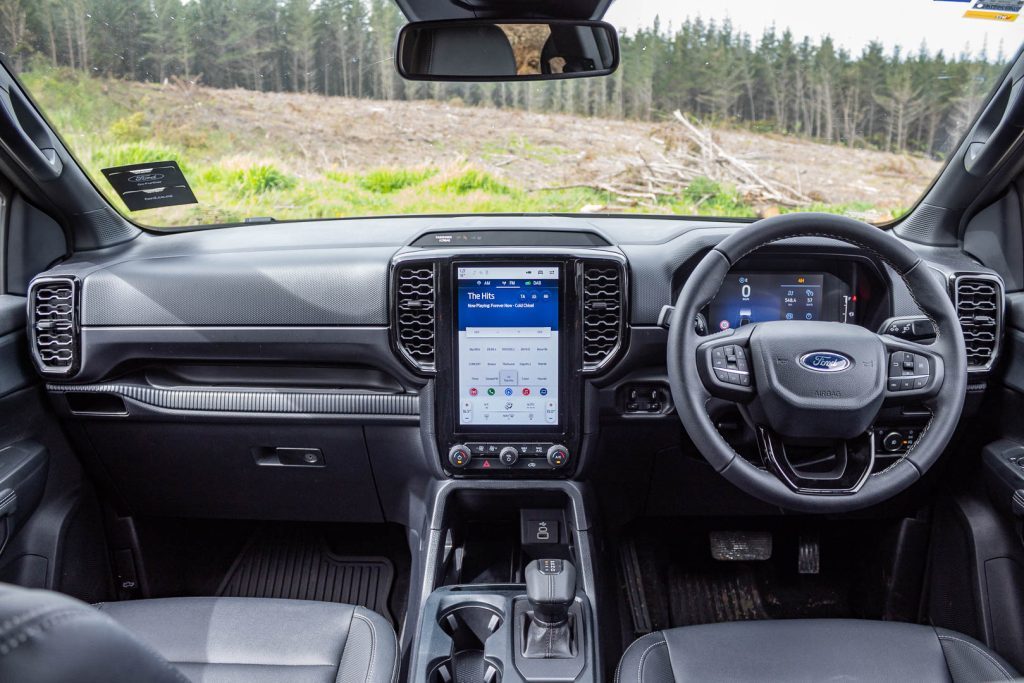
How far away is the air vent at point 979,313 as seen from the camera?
7.89 feet

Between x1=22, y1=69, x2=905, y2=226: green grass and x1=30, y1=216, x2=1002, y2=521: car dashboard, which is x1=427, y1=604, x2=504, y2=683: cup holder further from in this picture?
x1=22, y1=69, x2=905, y2=226: green grass

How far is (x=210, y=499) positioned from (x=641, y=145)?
6.57 ft

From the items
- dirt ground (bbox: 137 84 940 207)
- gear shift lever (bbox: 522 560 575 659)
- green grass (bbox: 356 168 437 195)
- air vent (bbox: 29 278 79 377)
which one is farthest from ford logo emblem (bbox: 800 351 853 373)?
air vent (bbox: 29 278 79 377)

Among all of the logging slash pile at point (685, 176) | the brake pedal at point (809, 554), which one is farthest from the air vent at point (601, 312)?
the brake pedal at point (809, 554)

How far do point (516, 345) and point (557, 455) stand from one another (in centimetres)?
35

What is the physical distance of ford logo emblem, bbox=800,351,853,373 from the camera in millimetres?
1900

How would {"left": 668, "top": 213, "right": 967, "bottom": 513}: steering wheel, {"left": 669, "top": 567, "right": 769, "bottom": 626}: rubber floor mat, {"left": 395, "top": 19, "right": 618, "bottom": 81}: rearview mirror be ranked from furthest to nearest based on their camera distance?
{"left": 669, "top": 567, "right": 769, "bottom": 626}: rubber floor mat → {"left": 395, "top": 19, "right": 618, "bottom": 81}: rearview mirror → {"left": 668, "top": 213, "right": 967, "bottom": 513}: steering wheel

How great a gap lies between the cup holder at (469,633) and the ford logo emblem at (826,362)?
39.5 inches

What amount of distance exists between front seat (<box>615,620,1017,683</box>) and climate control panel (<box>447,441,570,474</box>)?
1.96 feet

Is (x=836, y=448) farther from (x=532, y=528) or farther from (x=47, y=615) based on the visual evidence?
(x=47, y=615)

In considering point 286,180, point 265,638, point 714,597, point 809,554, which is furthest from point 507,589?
point 286,180

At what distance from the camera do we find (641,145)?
309 centimetres

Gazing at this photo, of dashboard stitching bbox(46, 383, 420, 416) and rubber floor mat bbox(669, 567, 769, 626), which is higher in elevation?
dashboard stitching bbox(46, 383, 420, 416)

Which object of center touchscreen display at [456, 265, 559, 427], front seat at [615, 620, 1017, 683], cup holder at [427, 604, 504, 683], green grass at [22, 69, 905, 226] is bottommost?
cup holder at [427, 604, 504, 683]
